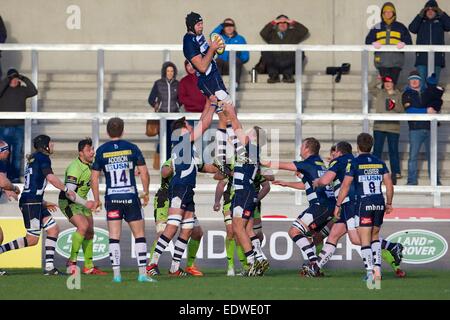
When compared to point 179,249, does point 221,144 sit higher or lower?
higher

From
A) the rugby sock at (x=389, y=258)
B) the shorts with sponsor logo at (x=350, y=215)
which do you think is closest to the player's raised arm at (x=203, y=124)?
the shorts with sponsor logo at (x=350, y=215)

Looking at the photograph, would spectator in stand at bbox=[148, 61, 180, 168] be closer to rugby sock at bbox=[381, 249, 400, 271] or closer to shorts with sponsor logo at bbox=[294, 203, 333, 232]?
shorts with sponsor logo at bbox=[294, 203, 333, 232]

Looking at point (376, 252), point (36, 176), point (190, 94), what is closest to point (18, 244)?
point (36, 176)

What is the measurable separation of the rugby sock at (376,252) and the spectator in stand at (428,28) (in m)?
6.99

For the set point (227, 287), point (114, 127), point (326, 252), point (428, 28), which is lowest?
point (227, 287)

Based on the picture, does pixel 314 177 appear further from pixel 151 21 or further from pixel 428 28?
pixel 151 21

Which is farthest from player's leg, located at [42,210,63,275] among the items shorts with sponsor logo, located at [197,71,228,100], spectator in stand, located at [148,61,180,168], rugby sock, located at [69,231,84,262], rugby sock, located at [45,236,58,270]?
spectator in stand, located at [148,61,180,168]

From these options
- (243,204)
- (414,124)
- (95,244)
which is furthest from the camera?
(414,124)

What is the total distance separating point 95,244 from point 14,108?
293 centimetres

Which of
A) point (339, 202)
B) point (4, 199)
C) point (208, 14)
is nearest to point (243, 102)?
point (208, 14)

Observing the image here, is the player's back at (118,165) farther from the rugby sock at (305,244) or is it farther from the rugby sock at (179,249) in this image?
the rugby sock at (305,244)

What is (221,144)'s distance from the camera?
21922 mm

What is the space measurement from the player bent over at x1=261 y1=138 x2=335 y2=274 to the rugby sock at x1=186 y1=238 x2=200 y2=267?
Result: 135 cm
